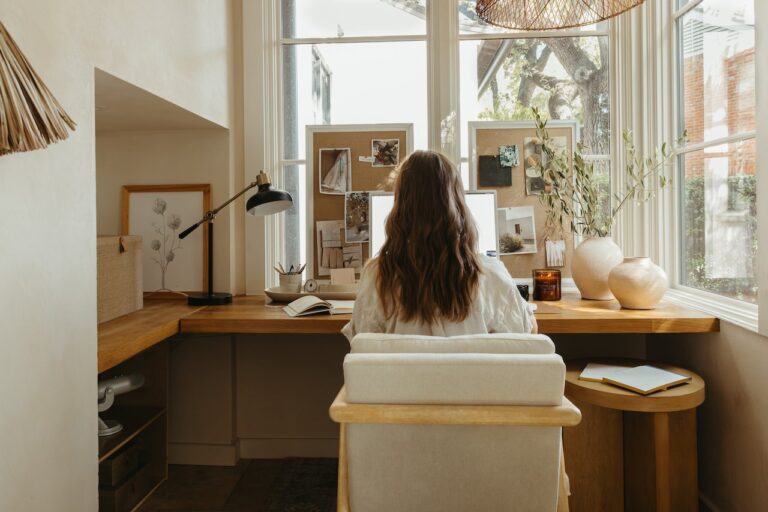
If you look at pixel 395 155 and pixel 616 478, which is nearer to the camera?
pixel 616 478

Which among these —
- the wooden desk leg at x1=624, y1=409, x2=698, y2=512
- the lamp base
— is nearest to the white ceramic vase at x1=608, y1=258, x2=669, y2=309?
the wooden desk leg at x1=624, y1=409, x2=698, y2=512

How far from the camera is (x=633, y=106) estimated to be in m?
2.71

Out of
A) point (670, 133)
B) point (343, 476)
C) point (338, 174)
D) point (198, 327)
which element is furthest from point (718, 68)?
point (198, 327)

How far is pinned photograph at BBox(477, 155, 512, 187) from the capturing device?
278 cm

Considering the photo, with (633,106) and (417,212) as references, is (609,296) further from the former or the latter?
(417,212)

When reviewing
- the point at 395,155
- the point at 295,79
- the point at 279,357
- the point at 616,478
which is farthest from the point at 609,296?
the point at 295,79

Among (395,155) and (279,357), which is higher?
(395,155)

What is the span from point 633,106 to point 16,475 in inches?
107

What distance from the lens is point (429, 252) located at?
1.56 metres

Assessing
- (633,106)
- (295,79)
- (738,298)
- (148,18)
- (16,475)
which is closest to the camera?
(16,475)

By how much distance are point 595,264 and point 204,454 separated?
79.4 inches

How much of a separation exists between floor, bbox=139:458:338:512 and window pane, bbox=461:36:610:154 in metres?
1.72

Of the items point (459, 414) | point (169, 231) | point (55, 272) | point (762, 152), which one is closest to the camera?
point (459, 414)

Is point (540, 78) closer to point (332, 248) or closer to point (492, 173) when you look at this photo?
point (492, 173)
